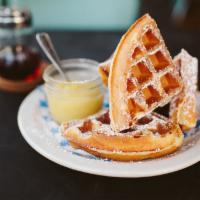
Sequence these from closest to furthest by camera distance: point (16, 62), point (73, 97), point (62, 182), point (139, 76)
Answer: point (62, 182)
point (139, 76)
point (73, 97)
point (16, 62)

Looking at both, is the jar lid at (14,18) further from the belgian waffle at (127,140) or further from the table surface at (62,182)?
the belgian waffle at (127,140)

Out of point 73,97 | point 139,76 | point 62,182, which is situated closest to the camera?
point 62,182

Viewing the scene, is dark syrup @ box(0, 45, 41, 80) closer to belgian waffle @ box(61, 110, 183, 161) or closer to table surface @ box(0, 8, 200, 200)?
table surface @ box(0, 8, 200, 200)

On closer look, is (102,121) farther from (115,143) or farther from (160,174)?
(160,174)

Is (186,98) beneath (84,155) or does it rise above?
above

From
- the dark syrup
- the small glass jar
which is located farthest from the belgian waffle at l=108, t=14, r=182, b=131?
the dark syrup

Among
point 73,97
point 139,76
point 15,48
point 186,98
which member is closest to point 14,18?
point 15,48

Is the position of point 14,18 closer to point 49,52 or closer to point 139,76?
point 49,52
